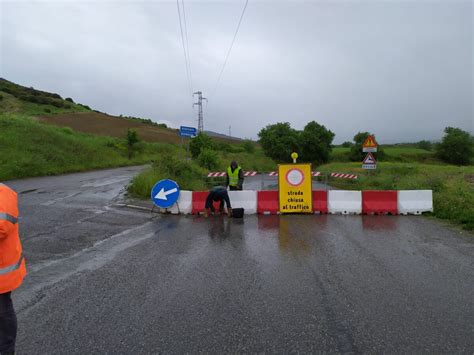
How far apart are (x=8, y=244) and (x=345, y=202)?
9.24m

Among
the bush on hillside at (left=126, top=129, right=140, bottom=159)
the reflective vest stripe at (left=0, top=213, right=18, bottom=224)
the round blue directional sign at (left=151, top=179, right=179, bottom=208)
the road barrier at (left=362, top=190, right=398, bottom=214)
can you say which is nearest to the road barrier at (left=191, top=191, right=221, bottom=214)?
the round blue directional sign at (left=151, top=179, right=179, bottom=208)

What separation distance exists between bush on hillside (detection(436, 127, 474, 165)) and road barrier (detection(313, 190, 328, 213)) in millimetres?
78439

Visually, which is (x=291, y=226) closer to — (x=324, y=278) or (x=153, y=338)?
(x=324, y=278)

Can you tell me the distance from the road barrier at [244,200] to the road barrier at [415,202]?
4701mm

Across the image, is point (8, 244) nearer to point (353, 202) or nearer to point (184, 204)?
point (184, 204)

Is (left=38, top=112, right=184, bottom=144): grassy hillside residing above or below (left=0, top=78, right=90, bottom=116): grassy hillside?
below

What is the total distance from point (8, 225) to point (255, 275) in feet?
10.6

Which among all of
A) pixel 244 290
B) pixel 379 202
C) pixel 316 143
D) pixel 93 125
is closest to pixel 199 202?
pixel 379 202

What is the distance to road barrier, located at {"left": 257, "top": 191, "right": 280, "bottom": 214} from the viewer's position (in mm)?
10109

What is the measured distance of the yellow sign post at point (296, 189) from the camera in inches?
396

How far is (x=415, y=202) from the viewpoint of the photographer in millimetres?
10031

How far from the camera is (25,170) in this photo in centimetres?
1938

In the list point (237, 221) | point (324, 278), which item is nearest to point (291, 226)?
point (237, 221)

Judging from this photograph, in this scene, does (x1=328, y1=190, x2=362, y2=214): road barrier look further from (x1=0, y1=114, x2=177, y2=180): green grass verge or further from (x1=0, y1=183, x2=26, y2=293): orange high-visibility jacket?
(x1=0, y1=114, x2=177, y2=180): green grass verge
